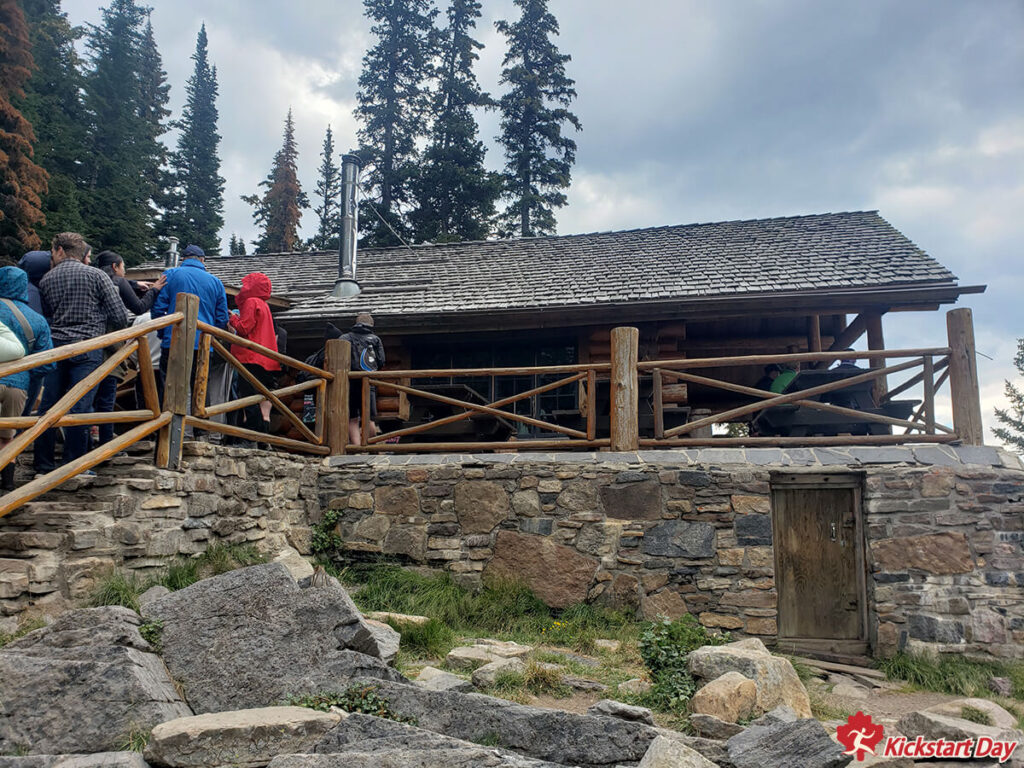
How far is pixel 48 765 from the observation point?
279 centimetres

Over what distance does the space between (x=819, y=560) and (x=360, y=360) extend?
4983mm

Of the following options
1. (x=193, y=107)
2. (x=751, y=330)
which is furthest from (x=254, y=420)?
(x=193, y=107)

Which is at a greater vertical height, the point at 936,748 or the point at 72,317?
the point at 72,317

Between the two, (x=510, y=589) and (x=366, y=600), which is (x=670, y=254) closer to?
(x=510, y=589)

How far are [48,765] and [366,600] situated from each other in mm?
3371

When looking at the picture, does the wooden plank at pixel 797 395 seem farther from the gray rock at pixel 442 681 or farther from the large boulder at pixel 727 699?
the gray rock at pixel 442 681

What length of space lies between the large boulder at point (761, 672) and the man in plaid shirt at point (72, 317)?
173 inches

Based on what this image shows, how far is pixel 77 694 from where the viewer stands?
10.5 ft

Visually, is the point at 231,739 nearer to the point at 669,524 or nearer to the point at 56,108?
the point at 669,524

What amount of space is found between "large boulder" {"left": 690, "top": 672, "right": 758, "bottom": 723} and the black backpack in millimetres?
4765

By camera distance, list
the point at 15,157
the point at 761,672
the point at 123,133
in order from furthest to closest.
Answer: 1. the point at 123,133
2. the point at 15,157
3. the point at 761,672

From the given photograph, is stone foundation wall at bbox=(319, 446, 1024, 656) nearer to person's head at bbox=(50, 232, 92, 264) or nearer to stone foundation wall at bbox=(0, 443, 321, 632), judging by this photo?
stone foundation wall at bbox=(0, 443, 321, 632)

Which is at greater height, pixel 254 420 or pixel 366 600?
pixel 254 420

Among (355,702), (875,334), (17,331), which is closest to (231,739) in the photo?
(355,702)
